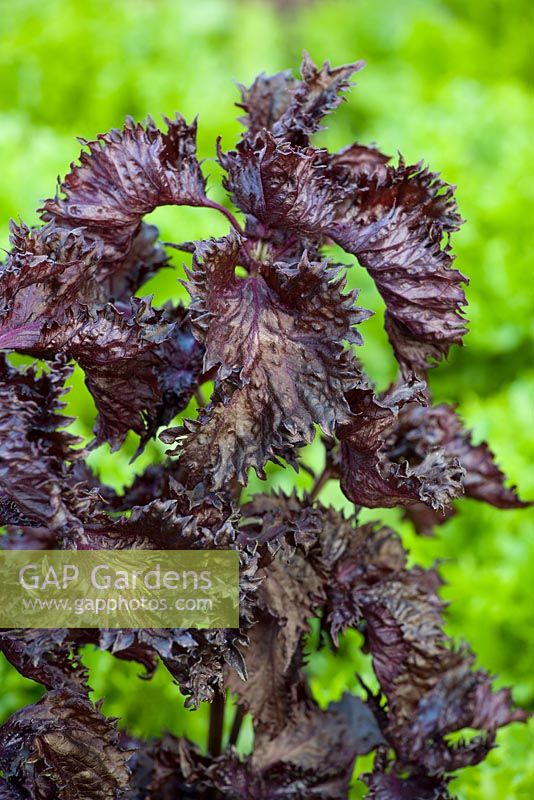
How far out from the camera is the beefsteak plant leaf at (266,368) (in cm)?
79

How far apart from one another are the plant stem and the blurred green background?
27cm

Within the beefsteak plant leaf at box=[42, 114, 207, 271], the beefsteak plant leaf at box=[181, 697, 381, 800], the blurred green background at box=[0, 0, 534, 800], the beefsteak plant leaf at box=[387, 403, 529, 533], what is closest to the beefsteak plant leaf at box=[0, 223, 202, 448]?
the beefsteak plant leaf at box=[42, 114, 207, 271]

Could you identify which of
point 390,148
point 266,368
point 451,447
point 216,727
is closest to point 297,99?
point 266,368

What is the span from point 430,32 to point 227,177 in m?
4.49

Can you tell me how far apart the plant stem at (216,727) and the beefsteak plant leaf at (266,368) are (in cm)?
37

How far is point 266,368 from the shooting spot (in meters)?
0.80

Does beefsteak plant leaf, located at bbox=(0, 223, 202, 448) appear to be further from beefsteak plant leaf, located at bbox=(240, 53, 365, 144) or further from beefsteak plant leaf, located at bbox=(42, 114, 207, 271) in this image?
beefsteak plant leaf, located at bbox=(240, 53, 365, 144)

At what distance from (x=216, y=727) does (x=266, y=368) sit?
0.50 metres

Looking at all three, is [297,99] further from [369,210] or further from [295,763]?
[295,763]

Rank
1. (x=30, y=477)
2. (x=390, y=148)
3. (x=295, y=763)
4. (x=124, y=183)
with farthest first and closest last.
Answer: (x=390, y=148) → (x=295, y=763) → (x=124, y=183) → (x=30, y=477)

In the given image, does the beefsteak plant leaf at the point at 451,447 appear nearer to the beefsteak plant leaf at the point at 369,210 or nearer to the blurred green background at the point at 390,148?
the beefsteak plant leaf at the point at 369,210

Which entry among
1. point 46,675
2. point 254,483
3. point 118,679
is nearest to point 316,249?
point 46,675

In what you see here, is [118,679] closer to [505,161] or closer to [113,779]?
[113,779]

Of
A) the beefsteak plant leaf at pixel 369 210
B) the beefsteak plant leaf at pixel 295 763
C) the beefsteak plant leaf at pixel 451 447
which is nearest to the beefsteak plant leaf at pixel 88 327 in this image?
the beefsteak plant leaf at pixel 369 210
